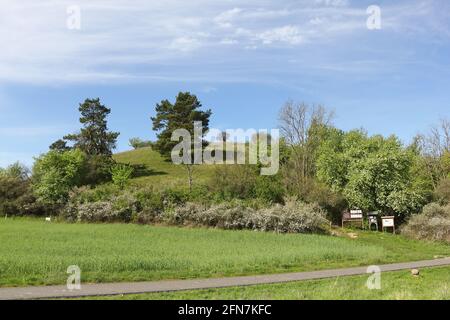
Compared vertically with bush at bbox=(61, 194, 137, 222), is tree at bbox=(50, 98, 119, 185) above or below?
above

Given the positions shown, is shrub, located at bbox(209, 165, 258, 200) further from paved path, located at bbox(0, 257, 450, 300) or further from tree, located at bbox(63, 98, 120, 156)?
tree, located at bbox(63, 98, 120, 156)

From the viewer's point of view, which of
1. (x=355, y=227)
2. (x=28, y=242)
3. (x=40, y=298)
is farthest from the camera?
(x=355, y=227)

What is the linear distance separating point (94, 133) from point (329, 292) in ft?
217

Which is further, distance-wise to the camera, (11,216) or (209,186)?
(11,216)

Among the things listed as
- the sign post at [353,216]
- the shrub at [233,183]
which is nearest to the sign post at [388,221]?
the sign post at [353,216]

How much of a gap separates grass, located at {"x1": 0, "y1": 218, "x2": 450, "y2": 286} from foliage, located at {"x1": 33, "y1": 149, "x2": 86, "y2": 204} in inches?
528

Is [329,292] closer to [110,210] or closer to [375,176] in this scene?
[110,210]

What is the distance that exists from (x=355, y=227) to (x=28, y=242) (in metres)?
25.9

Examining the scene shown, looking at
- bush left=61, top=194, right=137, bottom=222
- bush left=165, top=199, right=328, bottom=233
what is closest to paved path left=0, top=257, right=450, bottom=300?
bush left=165, top=199, right=328, bottom=233

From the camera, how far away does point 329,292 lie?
10.9 meters

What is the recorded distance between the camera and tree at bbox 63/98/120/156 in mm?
72250

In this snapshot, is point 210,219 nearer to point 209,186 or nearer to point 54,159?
point 209,186

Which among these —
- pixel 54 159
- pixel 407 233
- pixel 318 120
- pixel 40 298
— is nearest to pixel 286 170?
pixel 318 120

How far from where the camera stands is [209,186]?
127ft
